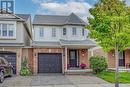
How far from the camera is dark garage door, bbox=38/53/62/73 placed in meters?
35.0

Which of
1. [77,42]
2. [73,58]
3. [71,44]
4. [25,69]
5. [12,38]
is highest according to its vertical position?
[12,38]

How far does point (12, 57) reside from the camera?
110ft

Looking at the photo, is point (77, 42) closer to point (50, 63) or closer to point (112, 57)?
point (50, 63)

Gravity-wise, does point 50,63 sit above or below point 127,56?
below

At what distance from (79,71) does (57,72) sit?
303 cm

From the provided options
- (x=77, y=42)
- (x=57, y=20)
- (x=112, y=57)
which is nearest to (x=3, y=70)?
(x=77, y=42)

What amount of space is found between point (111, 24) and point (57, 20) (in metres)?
20.1

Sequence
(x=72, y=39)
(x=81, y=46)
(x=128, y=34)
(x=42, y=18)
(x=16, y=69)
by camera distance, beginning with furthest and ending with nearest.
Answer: (x=42, y=18) < (x=72, y=39) < (x=81, y=46) < (x=16, y=69) < (x=128, y=34)

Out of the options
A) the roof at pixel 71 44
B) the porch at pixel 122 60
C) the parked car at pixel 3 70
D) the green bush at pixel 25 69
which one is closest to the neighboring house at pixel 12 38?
the green bush at pixel 25 69

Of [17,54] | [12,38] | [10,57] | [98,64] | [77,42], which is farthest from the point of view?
[77,42]

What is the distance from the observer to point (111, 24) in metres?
20.2

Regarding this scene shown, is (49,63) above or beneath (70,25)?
beneath

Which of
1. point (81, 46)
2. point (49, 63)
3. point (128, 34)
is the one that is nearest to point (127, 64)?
point (81, 46)

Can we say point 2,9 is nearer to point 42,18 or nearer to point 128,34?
point 42,18
